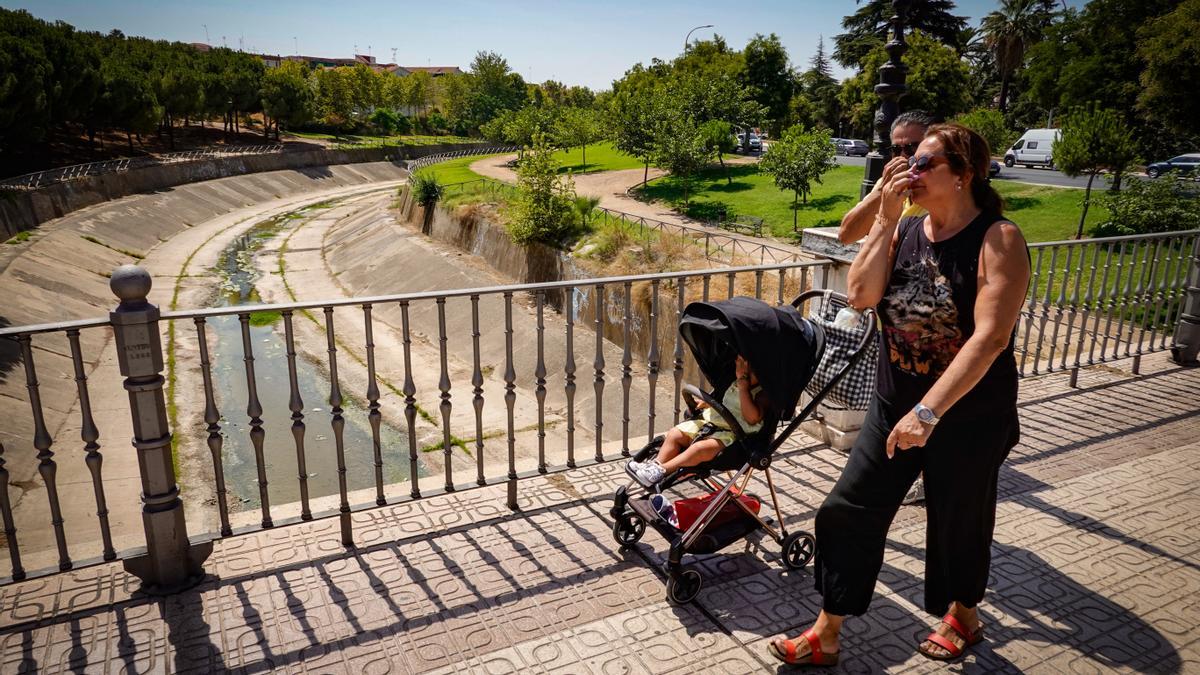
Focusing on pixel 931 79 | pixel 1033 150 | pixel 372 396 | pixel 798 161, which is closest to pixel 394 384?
pixel 798 161

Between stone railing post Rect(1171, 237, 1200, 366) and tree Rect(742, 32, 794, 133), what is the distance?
166 ft

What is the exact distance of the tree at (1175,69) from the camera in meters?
23.7

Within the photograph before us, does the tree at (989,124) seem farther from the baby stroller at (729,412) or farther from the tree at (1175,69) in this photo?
the baby stroller at (729,412)

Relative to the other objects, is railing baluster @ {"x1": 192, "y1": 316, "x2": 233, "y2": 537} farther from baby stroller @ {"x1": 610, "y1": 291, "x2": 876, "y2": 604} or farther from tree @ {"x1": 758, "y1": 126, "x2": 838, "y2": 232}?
tree @ {"x1": 758, "y1": 126, "x2": 838, "y2": 232}

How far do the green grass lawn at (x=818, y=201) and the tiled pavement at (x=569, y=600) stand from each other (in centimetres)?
2194

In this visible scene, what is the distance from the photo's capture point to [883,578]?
4.42 m

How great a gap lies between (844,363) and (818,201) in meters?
30.1

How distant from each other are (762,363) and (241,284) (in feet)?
122

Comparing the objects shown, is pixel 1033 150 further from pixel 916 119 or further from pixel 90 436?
pixel 90 436

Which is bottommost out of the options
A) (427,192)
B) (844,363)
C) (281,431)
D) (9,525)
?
(281,431)

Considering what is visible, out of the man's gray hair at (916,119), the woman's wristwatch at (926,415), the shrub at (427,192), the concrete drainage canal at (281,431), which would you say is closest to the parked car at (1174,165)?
the concrete drainage canal at (281,431)

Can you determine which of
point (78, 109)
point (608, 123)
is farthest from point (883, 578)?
point (78, 109)

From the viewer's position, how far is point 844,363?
4051 mm

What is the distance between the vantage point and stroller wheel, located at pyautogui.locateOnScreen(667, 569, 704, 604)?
160 inches
